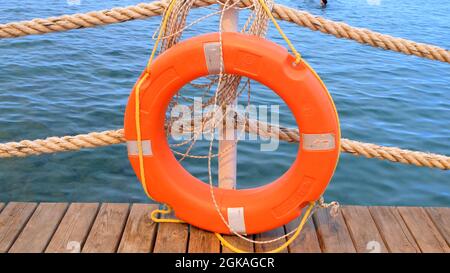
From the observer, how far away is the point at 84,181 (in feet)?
10.7

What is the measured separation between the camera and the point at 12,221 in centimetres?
197

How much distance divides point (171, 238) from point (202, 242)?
12 centimetres

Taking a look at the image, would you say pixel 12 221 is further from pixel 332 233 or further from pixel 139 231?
pixel 332 233

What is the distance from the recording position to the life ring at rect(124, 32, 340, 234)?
1.65m

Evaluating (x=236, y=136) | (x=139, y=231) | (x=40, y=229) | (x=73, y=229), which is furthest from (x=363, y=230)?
(x=40, y=229)

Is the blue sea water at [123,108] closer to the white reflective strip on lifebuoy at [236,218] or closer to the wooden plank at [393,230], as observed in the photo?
the wooden plank at [393,230]

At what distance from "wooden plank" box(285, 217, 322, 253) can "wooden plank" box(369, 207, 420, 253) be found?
0.26 meters

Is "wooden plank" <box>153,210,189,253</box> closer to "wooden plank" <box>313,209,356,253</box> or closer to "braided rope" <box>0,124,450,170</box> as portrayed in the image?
"braided rope" <box>0,124,450,170</box>

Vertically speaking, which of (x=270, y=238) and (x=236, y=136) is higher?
(x=236, y=136)

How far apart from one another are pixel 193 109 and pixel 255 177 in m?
1.55

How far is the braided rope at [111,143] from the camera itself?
1.93m

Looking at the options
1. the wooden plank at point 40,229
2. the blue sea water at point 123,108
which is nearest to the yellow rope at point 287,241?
the wooden plank at point 40,229

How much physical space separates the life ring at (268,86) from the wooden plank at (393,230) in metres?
0.36
